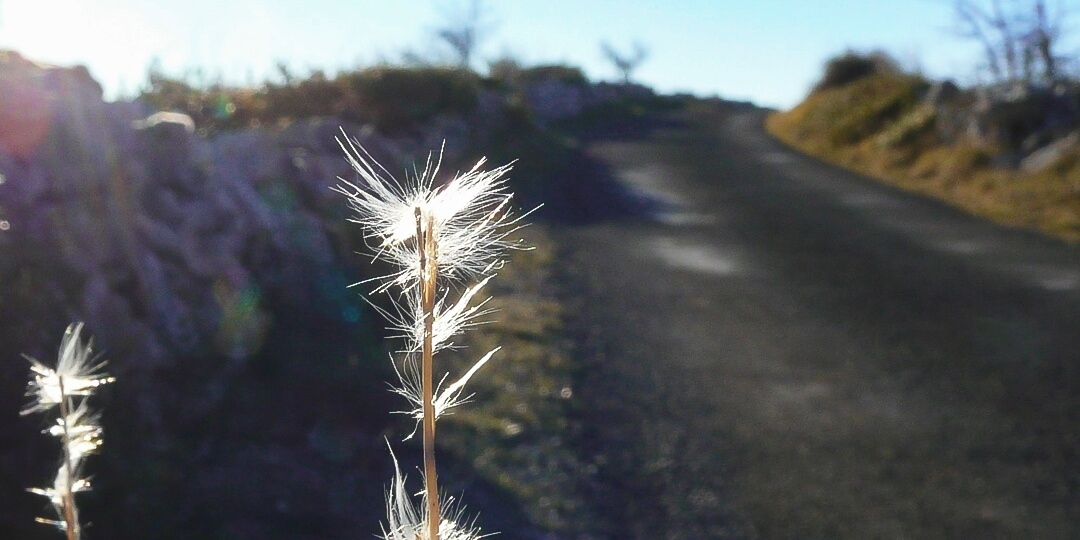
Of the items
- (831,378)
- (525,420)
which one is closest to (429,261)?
(525,420)

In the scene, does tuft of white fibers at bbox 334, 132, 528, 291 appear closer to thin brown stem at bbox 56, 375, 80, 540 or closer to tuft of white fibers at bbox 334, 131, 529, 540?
tuft of white fibers at bbox 334, 131, 529, 540

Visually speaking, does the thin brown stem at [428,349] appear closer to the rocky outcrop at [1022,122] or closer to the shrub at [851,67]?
the rocky outcrop at [1022,122]

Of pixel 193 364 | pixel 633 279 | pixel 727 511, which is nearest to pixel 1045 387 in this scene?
pixel 727 511

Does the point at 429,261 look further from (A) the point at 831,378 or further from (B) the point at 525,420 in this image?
(A) the point at 831,378

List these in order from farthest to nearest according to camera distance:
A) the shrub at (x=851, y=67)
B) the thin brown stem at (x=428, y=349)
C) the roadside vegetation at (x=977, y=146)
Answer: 1. the shrub at (x=851, y=67)
2. the roadside vegetation at (x=977, y=146)
3. the thin brown stem at (x=428, y=349)

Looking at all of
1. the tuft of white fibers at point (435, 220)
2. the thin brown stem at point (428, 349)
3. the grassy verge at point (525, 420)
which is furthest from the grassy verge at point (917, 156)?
the thin brown stem at point (428, 349)

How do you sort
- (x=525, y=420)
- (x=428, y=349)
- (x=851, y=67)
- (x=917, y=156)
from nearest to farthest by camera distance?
(x=428, y=349) < (x=525, y=420) < (x=917, y=156) < (x=851, y=67)
